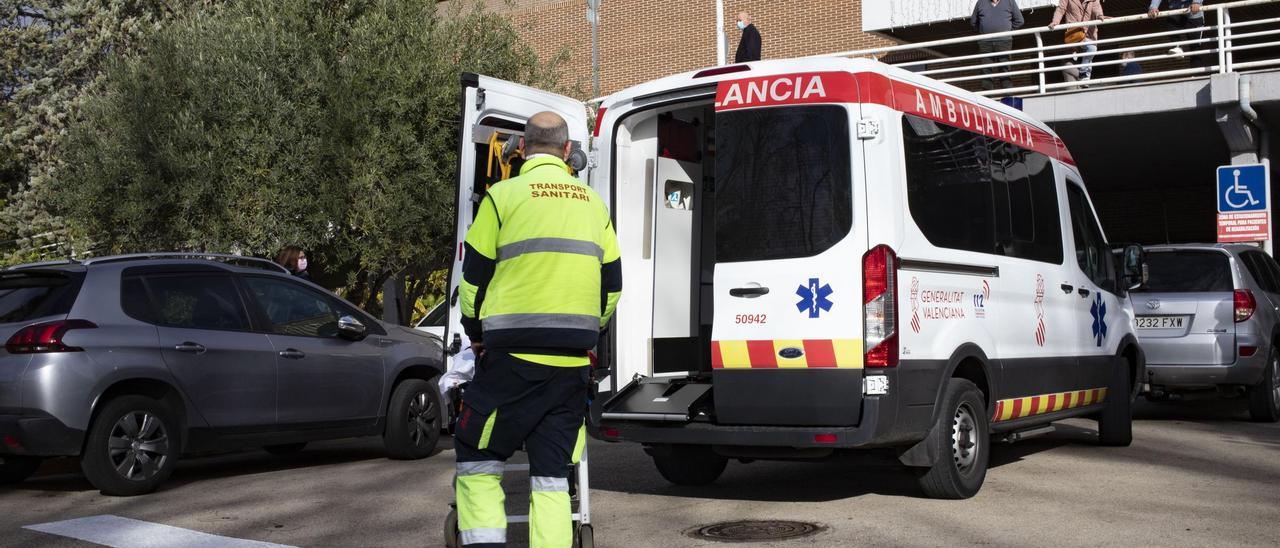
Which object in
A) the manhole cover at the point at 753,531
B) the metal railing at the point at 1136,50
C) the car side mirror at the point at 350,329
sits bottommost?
the manhole cover at the point at 753,531

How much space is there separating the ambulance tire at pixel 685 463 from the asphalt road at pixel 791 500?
100 mm

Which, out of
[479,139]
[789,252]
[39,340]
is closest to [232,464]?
[39,340]

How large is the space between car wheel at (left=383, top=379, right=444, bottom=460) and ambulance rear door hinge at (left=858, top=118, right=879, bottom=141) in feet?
16.3

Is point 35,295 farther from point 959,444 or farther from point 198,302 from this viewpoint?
point 959,444

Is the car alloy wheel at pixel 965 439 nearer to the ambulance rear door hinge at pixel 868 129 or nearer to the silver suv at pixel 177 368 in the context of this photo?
the ambulance rear door hinge at pixel 868 129

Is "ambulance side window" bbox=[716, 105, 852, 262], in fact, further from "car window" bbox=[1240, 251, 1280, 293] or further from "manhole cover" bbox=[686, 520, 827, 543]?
"car window" bbox=[1240, 251, 1280, 293]

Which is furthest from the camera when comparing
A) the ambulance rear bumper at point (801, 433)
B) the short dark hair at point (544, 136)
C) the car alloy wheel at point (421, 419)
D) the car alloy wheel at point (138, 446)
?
the car alloy wheel at point (421, 419)

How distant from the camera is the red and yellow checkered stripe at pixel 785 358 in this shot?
22.4ft

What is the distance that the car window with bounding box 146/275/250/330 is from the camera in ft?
30.3

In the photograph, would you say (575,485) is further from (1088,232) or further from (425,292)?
(425,292)

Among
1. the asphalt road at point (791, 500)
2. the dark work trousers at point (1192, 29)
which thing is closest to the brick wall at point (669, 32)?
the dark work trousers at point (1192, 29)

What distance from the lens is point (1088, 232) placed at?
32.0 ft

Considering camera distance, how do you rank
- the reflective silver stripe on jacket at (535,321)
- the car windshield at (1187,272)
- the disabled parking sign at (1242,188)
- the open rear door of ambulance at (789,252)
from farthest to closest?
the disabled parking sign at (1242,188), the car windshield at (1187,272), the open rear door of ambulance at (789,252), the reflective silver stripe on jacket at (535,321)

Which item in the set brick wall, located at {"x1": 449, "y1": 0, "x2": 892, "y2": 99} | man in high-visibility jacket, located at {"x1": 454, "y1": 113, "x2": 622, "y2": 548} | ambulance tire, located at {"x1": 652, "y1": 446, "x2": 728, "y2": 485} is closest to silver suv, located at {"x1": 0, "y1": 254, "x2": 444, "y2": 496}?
ambulance tire, located at {"x1": 652, "y1": 446, "x2": 728, "y2": 485}
